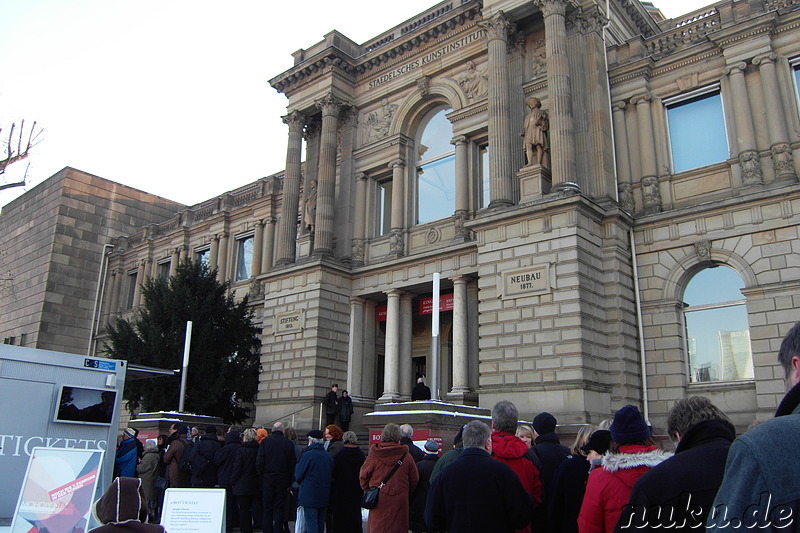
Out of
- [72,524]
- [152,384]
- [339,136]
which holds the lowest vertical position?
[72,524]

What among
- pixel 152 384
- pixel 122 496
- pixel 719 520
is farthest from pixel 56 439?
pixel 152 384

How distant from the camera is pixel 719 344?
18500mm

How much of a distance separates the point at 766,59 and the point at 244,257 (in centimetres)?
2574

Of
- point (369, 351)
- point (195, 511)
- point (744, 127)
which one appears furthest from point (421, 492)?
point (369, 351)

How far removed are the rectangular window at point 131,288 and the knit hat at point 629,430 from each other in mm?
42120

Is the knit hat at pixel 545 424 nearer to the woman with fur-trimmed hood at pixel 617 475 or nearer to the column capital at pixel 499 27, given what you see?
the woman with fur-trimmed hood at pixel 617 475

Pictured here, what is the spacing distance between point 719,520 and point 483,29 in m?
23.0

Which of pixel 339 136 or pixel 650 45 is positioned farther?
pixel 339 136

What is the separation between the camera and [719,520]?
196cm

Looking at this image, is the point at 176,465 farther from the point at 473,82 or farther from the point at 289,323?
the point at 473,82

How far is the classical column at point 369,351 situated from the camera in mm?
24812

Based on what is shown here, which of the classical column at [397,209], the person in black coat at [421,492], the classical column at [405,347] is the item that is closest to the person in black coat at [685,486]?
the person in black coat at [421,492]

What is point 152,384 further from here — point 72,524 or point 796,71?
point 796,71

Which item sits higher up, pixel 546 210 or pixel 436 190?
pixel 436 190
